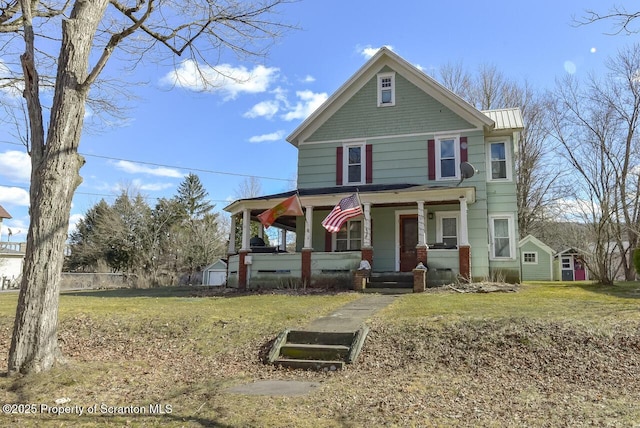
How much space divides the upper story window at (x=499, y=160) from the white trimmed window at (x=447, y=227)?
7.31 ft

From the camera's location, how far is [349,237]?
58.6ft

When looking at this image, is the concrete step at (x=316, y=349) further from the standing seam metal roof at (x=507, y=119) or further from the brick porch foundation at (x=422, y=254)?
the standing seam metal roof at (x=507, y=119)

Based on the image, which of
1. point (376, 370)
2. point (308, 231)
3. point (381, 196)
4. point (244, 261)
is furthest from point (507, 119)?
point (376, 370)

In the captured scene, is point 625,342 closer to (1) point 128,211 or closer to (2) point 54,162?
(2) point 54,162

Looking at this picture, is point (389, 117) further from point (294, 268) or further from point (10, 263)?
point (10, 263)

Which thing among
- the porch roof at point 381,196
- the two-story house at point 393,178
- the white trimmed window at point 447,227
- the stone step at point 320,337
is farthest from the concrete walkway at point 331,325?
the white trimmed window at point 447,227

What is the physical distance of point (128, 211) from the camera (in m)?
36.0

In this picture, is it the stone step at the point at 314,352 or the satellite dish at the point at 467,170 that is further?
the satellite dish at the point at 467,170

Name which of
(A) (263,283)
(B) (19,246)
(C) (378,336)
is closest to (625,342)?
(C) (378,336)

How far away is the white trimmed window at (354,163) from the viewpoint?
59.7ft

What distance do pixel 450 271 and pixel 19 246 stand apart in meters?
42.0

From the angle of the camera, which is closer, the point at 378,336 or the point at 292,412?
the point at 292,412

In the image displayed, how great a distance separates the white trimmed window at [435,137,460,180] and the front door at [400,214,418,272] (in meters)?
1.86

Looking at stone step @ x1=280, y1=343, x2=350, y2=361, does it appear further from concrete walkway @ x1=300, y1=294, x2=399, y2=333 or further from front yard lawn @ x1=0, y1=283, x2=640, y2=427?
concrete walkway @ x1=300, y1=294, x2=399, y2=333
